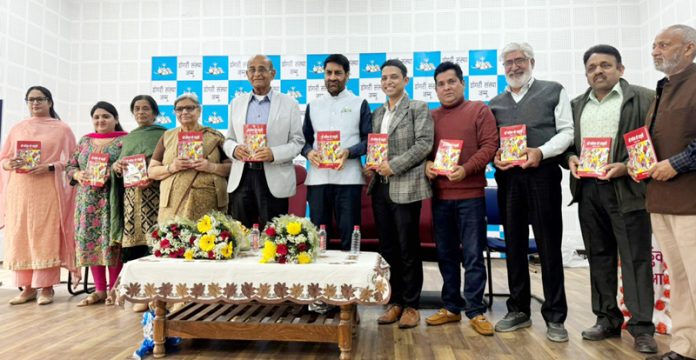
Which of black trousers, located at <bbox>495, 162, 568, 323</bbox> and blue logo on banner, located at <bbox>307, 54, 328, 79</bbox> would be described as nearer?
black trousers, located at <bbox>495, 162, 568, 323</bbox>

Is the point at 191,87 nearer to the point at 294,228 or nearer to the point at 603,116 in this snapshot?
the point at 294,228

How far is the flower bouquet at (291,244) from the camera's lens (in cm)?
224

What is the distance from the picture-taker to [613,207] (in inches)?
95.4

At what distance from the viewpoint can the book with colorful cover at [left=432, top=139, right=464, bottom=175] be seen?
2562 millimetres

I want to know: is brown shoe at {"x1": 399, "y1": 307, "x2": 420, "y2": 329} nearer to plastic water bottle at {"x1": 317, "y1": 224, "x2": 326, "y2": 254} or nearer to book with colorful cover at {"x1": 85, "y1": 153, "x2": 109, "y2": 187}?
plastic water bottle at {"x1": 317, "y1": 224, "x2": 326, "y2": 254}

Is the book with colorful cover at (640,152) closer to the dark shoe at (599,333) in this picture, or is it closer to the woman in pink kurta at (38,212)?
the dark shoe at (599,333)

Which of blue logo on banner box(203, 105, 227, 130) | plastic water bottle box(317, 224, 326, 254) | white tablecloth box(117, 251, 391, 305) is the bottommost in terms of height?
white tablecloth box(117, 251, 391, 305)

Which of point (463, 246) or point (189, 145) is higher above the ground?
point (189, 145)

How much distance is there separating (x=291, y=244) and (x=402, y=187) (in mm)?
818

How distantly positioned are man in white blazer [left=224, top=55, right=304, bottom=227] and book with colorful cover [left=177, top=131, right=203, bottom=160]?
18 cm

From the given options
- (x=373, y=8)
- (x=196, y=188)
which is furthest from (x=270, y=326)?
(x=373, y=8)

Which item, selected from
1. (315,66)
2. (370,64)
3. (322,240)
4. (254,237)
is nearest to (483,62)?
(370,64)

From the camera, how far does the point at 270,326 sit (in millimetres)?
2232

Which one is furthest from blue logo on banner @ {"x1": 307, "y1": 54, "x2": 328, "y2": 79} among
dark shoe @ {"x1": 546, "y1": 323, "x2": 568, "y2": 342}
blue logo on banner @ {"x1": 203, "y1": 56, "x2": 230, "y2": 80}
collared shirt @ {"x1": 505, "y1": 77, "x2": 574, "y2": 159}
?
dark shoe @ {"x1": 546, "y1": 323, "x2": 568, "y2": 342}
